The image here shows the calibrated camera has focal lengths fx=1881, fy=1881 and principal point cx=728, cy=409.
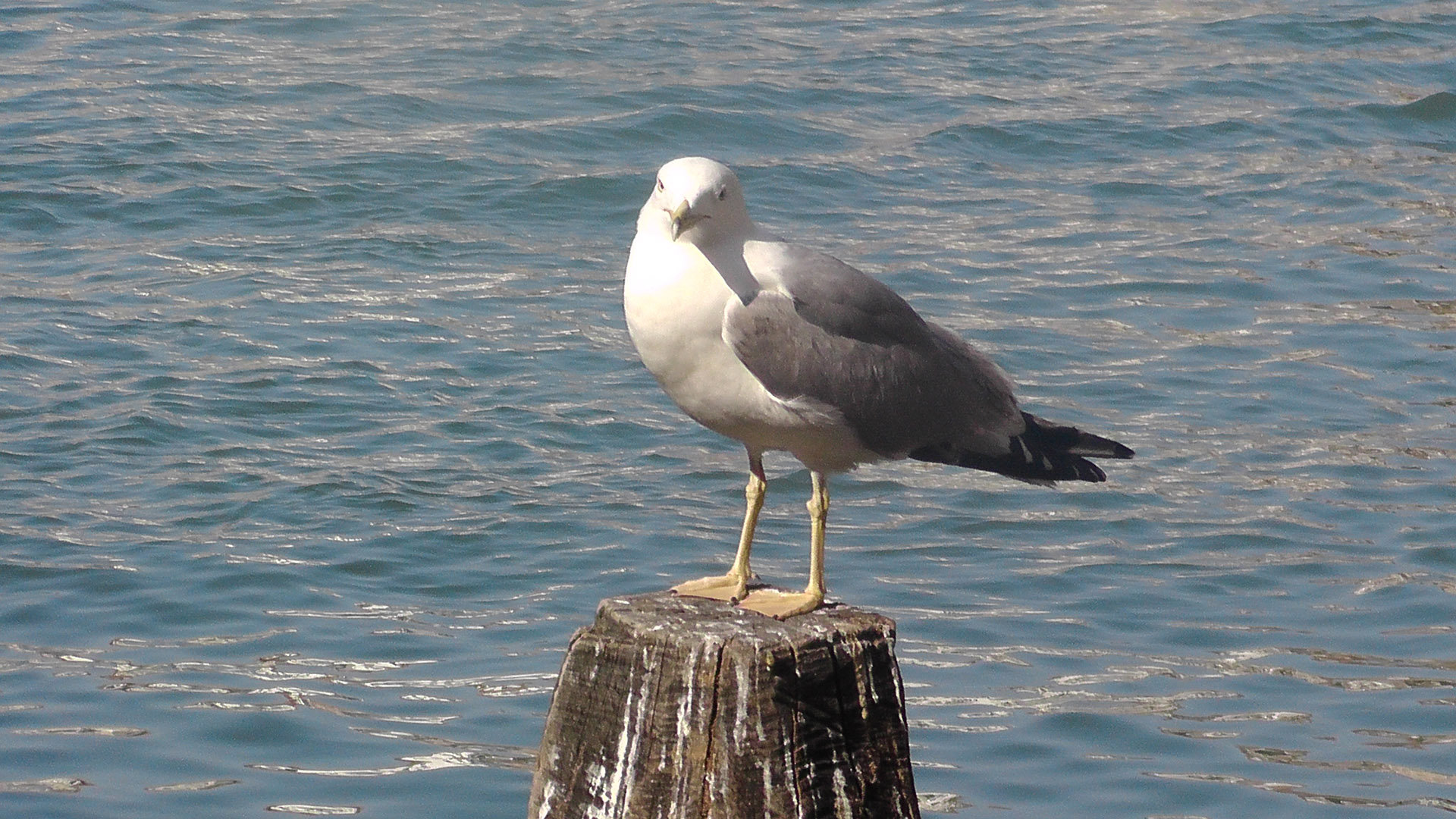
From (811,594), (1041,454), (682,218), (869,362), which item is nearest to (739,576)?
(811,594)

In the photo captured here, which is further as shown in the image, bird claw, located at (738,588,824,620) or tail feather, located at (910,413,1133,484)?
tail feather, located at (910,413,1133,484)

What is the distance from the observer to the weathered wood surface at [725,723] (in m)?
3.33

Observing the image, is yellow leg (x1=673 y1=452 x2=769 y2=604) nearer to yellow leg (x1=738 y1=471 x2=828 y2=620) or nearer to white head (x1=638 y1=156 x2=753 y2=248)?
yellow leg (x1=738 y1=471 x2=828 y2=620)

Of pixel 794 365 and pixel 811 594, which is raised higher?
pixel 794 365

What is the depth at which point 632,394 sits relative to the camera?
30.3 ft

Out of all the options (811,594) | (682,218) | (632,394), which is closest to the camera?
(682,218)

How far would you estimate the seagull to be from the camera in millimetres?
3938

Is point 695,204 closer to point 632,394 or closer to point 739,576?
point 739,576

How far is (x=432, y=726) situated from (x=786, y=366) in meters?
2.35

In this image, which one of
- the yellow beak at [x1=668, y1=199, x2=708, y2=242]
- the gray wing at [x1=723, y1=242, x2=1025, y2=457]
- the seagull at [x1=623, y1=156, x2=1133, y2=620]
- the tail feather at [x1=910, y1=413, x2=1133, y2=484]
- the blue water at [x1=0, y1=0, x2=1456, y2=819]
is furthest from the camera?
the blue water at [x1=0, y1=0, x2=1456, y2=819]

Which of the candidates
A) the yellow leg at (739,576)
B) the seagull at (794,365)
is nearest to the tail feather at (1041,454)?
the seagull at (794,365)

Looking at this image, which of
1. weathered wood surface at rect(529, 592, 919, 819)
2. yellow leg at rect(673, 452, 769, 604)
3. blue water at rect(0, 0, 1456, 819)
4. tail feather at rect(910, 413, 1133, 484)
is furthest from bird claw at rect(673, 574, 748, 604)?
blue water at rect(0, 0, 1456, 819)

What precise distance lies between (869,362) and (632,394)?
191 inches

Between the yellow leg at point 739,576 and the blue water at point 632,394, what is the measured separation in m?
1.51
